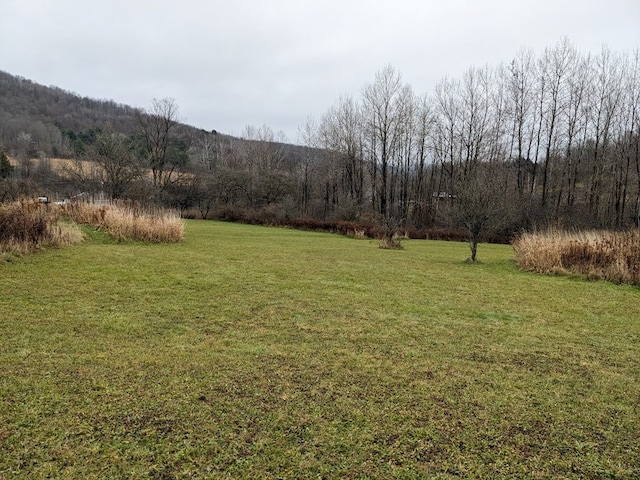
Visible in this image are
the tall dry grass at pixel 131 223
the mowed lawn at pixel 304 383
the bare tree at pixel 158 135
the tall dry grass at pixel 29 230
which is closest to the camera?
the mowed lawn at pixel 304 383

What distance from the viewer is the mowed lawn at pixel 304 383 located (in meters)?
2.02

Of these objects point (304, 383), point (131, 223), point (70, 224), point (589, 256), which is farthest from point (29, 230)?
point (589, 256)

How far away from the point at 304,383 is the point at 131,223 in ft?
32.1

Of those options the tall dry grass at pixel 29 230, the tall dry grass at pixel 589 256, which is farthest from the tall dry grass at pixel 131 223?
the tall dry grass at pixel 589 256

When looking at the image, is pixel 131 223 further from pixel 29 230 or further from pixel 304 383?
pixel 304 383

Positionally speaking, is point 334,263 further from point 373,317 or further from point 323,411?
point 323,411

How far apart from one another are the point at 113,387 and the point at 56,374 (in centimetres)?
52

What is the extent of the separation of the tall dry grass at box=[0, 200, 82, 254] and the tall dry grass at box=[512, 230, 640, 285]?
11.2 metres

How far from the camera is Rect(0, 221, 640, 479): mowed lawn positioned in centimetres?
202

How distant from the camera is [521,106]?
28.2 metres

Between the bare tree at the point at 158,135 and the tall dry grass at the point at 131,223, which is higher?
the bare tree at the point at 158,135

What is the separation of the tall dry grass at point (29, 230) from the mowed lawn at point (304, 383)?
1.72 meters

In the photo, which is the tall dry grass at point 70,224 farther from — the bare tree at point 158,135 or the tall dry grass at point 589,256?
the bare tree at point 158,135

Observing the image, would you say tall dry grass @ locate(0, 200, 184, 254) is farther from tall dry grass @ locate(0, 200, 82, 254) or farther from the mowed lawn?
the mowed lawn
